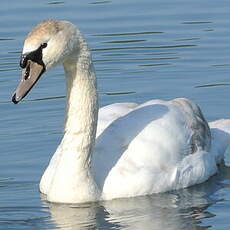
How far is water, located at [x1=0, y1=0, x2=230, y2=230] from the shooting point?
1232 centimetres

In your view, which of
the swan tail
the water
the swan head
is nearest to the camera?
the swan head

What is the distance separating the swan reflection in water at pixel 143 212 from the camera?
11969mm

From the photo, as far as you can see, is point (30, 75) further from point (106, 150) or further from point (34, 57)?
point (106, 150)

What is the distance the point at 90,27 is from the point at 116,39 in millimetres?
549

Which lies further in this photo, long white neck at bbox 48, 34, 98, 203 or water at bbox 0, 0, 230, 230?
long white neck at bbox 48, 34, 98, 203

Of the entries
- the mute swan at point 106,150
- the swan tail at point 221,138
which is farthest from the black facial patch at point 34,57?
the swan tail at point 221,138

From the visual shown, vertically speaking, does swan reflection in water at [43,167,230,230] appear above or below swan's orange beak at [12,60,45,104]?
below

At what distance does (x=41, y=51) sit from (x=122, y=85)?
14.0 ft

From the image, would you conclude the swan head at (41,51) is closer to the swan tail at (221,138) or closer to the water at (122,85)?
the water at (122,85)

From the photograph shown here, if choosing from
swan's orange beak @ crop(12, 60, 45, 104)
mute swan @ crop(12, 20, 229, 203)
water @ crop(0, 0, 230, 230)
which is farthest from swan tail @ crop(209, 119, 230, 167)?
swan's orange beak @ crop(12, 60, 45, 104)

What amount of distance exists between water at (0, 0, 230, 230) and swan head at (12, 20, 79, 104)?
1.28 m

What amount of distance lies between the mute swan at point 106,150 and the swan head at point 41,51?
0.12 feet

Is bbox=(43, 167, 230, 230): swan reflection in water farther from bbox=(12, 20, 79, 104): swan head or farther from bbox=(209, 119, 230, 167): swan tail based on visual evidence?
bbox=(12, 20, 79, 104): swan head

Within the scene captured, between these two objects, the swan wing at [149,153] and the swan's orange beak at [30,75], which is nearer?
the swan's orange beak at [30,75]
